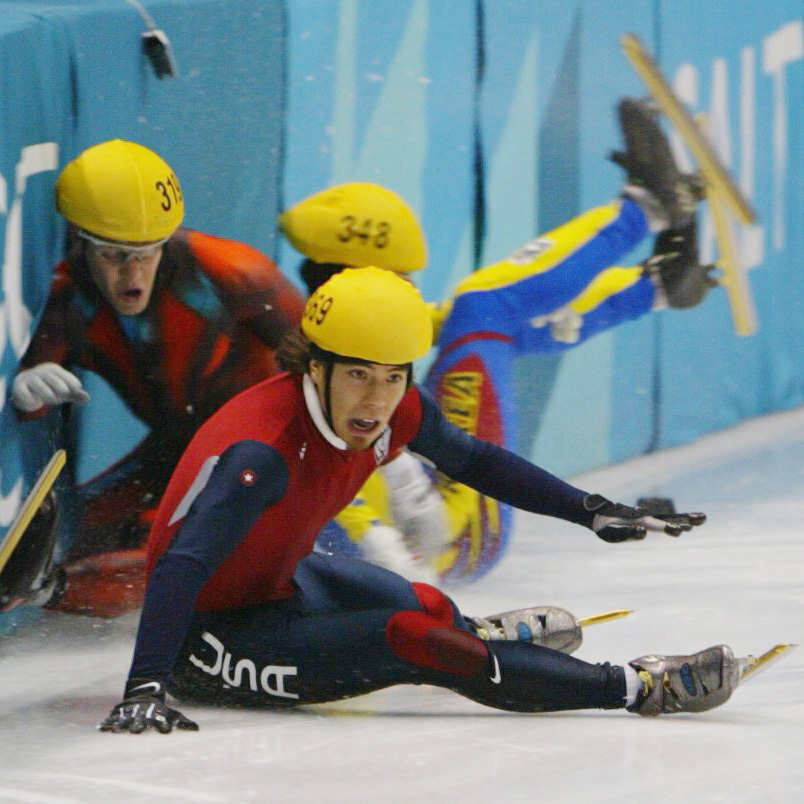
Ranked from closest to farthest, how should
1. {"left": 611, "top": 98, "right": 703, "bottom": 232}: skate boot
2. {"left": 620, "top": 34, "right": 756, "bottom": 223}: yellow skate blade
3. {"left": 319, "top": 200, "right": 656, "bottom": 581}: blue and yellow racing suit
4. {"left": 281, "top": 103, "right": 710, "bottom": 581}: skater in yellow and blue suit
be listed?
1. {"left": 281, "top": 103, "right": 710, "bottom": 581}: skater in yellow and blue suit
2. {"left": 319, "top": 200, "right": 656, "bottom": 581}: blue and yellow racing suit
3. {"left": 611, "top": 98, "right": 703, "bottom": 232}: skate boot
4. {"left": 620, "top": 34, "right": 756, "bottom": 223}: yellow skate blade

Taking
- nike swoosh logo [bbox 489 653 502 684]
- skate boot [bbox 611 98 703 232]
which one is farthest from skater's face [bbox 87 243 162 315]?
skate boot [bbox 611 98 703 232]

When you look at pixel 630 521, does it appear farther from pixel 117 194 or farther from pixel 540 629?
pixel 117 194

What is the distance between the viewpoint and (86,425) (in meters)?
4.49

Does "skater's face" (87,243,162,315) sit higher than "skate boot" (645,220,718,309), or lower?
higher

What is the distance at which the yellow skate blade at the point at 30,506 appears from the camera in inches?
157

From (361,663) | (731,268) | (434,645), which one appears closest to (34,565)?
(361,663)

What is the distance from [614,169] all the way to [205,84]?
2.01 metres

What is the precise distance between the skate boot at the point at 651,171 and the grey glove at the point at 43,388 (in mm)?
2614

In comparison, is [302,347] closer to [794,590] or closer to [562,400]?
[794,590]

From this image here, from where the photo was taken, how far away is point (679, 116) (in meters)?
6.64

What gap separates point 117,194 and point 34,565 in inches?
32.2

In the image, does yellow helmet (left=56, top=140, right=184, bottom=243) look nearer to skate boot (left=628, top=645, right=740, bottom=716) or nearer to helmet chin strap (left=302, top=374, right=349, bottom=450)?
helmet chin strap (left=302, top=374, right=349, bottom=450)

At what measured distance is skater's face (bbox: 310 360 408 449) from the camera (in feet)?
11.5

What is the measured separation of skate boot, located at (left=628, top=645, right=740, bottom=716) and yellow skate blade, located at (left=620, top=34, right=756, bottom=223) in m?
3.32
